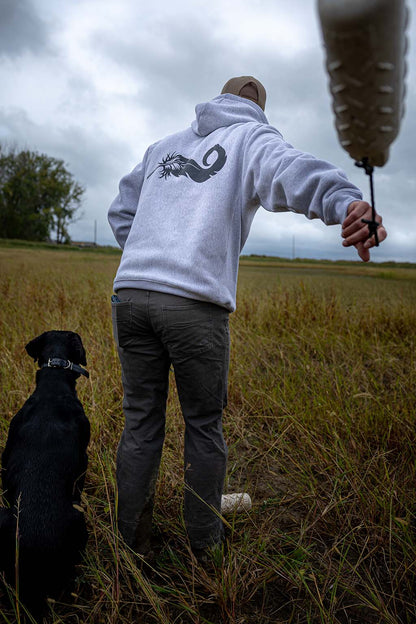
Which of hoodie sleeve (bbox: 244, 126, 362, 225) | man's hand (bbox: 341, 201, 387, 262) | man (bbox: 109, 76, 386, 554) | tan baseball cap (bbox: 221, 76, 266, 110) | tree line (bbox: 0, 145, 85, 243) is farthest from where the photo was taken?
A: tree line (bbox: 0, 145, 85, 243)

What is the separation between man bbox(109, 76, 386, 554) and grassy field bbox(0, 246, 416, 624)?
196 mm

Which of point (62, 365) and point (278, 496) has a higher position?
point (62, 365)

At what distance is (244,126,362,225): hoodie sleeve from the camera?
4.02 feet

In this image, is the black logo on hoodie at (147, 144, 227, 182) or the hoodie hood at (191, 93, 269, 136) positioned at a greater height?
the hoodie hood at (191, 93, 269, 136)

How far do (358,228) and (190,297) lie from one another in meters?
0.82

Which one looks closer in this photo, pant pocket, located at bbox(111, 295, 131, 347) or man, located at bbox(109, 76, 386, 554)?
man, located at bbox(109, 76, 386, 554)

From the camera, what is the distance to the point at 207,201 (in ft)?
5.66

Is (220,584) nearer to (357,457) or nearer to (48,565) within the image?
(48,565)

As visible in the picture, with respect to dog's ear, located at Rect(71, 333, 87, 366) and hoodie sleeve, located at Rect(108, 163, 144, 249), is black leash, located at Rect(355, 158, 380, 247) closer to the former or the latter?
hoodie sleeve, located at Rect(108, 163, 144, 249)

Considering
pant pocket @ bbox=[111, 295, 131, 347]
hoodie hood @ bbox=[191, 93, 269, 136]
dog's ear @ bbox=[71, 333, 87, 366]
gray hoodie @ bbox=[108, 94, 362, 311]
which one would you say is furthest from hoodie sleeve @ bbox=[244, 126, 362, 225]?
dog's ear @ bbox=[71, 333, 87, 366]

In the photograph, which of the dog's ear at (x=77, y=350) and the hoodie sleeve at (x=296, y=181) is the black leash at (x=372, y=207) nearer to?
the hoodie sleeve at (x=296, y=181)

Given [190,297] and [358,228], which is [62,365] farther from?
[358,228]

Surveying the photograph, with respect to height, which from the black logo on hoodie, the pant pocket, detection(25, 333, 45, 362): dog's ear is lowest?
detection(25, 333, 45, 362): dog's ear

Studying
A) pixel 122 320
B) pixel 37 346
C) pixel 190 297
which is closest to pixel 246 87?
pixel 190 297
